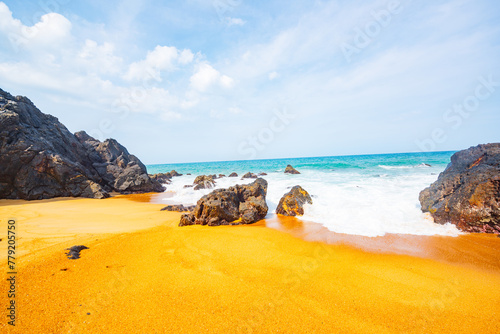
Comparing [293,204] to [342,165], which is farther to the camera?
[342,165]

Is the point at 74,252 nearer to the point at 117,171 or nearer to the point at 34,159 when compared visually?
the point at 34,159

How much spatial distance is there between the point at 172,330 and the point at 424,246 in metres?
6.33

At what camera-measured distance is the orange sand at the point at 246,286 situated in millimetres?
2619

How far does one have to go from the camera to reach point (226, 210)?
25.8 feet

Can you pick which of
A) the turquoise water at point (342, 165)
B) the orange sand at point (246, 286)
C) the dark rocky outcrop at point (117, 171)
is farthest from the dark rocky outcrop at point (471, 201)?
the turquoise water at point (342, 165)

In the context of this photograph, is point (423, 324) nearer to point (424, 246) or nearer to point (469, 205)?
point (424, 246)

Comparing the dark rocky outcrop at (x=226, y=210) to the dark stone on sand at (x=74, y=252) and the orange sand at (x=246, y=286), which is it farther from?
the dark stone on sand at (x=74, y=252)

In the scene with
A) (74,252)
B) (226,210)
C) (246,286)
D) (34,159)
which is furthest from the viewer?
(34,159)

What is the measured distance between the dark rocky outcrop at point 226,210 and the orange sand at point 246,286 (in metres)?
1.91

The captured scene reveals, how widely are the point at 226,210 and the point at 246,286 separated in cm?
454

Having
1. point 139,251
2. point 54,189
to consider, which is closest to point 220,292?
point 139,251

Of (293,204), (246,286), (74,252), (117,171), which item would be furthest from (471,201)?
(117,171)

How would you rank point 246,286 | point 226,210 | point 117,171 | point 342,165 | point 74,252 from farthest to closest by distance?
point 342,165
point 117,171
point 226,210
point 74,252
point 246,286

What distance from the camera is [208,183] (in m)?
20.3
